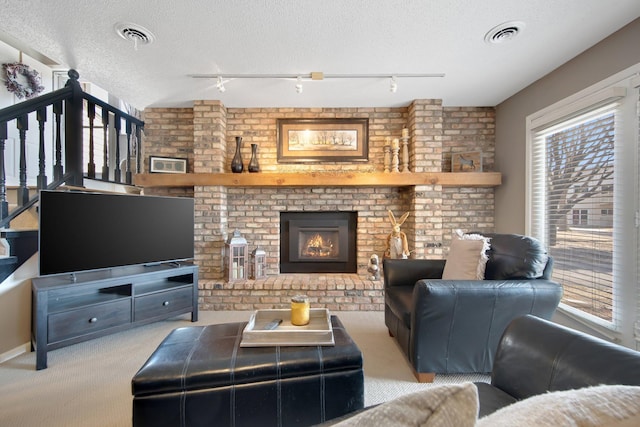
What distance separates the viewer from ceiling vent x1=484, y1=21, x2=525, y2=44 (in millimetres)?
1893

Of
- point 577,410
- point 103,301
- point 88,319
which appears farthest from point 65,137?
point 577,410

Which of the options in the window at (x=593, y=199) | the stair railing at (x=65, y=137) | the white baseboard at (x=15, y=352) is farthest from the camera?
the stair railing at (x=65, y=137)

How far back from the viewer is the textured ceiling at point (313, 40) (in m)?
1.75

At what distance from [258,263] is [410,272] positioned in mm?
1760

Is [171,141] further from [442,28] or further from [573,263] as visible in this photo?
[573,263]

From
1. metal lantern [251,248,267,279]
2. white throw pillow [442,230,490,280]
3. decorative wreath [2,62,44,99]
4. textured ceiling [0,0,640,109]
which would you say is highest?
decorative wreath [2,62,44,99]

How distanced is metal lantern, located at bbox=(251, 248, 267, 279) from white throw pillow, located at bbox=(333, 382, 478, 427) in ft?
9.40

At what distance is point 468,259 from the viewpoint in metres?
2.02

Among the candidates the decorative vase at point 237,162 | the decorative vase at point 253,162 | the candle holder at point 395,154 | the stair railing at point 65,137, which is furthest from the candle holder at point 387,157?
the stair railing at point 65,137

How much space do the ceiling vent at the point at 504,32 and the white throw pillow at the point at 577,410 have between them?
2.34 m

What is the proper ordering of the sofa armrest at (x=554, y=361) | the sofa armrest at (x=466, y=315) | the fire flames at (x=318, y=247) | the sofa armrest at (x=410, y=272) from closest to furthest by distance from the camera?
the sofa armrest at (x=554, y=361) → the sofa armrest at (x=466, y=315) → the sofa armrest at (x=410, y=272) → the fire flames at (x=318, y=247)

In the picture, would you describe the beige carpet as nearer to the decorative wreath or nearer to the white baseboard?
the white baseboard

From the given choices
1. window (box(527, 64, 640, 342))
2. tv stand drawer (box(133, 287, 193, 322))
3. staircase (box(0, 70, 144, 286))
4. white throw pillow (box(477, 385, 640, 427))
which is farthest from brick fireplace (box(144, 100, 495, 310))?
white throw pillow (box(477, 385, 640, 427))

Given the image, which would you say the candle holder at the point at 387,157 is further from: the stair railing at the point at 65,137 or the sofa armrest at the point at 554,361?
the stair railing at the point at 65,137
